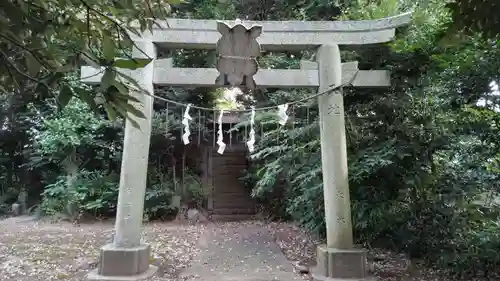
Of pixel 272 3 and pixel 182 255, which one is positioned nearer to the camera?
pixel 182 255

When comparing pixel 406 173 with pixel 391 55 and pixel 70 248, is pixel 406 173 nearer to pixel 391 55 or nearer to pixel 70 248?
pixel 391 55

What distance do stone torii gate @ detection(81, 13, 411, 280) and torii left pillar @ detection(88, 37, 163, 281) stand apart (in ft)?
0.04

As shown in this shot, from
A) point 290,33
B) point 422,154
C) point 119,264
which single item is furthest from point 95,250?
point 422,154

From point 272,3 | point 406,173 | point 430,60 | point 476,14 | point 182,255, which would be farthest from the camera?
point 272,3

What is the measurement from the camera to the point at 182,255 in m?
5.88

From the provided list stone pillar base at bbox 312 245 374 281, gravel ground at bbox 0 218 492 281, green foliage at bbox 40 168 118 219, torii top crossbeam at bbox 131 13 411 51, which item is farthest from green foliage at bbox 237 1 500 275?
green foliage at bbox 40 168 118 219

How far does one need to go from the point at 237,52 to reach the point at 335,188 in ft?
6.35

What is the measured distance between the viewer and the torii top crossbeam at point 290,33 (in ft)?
15.6

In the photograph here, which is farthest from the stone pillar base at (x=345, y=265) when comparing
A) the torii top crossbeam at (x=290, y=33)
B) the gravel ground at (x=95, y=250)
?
the torii top crossbeam at (x=290, y=33)

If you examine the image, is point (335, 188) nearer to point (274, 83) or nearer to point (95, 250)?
point (274, 83)

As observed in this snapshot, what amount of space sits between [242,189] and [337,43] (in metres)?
6.55

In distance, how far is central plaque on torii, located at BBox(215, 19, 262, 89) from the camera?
4.45 meters

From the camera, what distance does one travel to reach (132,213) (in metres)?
4.62

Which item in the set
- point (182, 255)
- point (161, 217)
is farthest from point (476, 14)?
point (161, 217)
